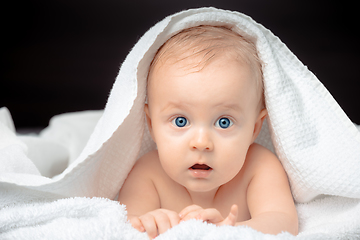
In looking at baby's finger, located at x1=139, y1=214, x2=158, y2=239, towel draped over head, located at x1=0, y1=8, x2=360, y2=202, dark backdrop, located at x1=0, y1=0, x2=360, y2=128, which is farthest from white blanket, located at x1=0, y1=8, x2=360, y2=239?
dark backdrop, located at x1=0, y1=0, x2=360, y2=128

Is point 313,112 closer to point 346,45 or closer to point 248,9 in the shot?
point 248,9

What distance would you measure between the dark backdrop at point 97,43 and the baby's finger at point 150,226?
62.7 inches

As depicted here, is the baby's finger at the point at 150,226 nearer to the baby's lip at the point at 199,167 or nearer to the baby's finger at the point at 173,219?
the baby's finger at the point at 173,219

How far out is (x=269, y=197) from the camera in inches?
36.4

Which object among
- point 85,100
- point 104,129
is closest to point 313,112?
point 104,129

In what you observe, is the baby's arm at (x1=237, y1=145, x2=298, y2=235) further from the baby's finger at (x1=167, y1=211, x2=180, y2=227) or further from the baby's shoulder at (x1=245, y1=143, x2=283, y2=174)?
the baby's finger at (x1=167, y1=211, x2=180, y2=227)

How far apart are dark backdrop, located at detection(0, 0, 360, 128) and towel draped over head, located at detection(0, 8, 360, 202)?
1.24m

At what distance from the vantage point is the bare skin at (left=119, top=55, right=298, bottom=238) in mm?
843

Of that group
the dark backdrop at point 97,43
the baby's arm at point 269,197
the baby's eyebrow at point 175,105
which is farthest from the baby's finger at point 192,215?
the dark backdrop at point 97,43

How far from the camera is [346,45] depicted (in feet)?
7.34

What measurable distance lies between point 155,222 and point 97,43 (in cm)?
173

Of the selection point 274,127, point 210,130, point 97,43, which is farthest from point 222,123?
point 97,43

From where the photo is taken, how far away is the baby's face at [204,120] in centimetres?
85

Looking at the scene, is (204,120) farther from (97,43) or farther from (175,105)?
(97,43)
